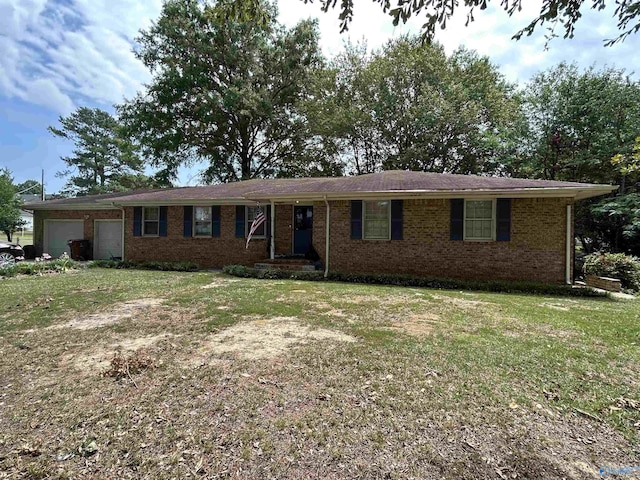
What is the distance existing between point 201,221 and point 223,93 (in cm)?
1178

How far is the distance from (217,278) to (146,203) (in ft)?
17.9

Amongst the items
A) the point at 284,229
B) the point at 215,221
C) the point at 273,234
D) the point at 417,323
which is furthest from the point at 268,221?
the point at 417,323

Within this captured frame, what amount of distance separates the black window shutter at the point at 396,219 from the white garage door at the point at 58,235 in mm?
14464

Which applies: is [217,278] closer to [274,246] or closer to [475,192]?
[274,246]

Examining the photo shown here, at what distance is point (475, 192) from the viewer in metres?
9.42

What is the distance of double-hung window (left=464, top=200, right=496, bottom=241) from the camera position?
9.83 meters

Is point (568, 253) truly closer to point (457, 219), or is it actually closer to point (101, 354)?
point (457, 219)

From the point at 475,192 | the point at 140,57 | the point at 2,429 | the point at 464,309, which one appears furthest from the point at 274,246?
the point at 140,57

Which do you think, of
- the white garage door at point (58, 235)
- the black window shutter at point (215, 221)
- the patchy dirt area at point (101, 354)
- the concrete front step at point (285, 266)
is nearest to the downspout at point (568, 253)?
the concrete front step at point (285, 266)

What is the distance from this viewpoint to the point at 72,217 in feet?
53.1

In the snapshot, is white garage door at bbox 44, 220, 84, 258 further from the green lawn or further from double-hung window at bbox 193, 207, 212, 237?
the green lawn

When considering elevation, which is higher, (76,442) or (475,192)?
(475,192)

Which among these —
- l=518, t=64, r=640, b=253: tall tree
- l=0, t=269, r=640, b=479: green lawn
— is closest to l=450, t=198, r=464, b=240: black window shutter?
l=0, t=269, r=640, b=479: green lawn

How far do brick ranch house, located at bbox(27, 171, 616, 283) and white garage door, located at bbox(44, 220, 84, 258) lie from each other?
14.2 feet
